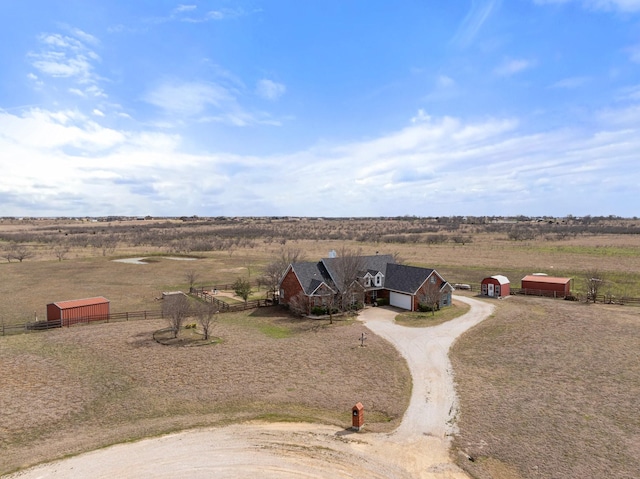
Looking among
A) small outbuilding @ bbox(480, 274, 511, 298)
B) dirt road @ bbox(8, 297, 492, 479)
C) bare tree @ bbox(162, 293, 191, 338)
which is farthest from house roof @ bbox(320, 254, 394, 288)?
dirt road @ bbox(8, 297, 492, 479)

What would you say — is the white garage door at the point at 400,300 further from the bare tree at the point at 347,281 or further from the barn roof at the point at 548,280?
the barn roof at the point at 548,280

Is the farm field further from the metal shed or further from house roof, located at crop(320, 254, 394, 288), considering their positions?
house roof, located at crop(320, 254, 394, 288)

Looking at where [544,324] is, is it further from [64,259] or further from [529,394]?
[64,259]

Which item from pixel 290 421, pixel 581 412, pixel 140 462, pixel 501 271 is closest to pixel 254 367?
pixel 290 421

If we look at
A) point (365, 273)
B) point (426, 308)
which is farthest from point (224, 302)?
point (426, 308)

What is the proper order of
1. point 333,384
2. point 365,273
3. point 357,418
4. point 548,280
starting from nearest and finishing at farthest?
point 357,418
point 333,384
point 365,273
point 548,280

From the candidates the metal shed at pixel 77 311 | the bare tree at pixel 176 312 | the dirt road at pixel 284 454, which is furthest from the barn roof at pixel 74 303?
the dirt road at pixel 284 454

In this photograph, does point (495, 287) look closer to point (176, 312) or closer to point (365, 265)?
point (365, 265)
